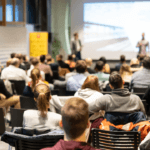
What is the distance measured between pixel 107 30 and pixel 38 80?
29.3 ft

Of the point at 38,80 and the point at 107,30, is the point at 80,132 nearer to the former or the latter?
the point at 38,80

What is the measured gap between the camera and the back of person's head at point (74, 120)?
4.48ft

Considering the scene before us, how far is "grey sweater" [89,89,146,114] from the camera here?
2.98 meters

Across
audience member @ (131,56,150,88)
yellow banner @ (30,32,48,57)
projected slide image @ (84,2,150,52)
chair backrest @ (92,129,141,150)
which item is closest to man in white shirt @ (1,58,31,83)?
audience member @ (131,56,150,88)

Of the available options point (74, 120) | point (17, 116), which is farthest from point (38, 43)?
point (74, 120)

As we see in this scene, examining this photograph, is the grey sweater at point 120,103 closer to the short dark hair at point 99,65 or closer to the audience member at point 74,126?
the audience member at point 74,126

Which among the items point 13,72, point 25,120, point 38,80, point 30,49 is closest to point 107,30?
point 30,49

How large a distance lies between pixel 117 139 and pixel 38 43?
9807 millimetres

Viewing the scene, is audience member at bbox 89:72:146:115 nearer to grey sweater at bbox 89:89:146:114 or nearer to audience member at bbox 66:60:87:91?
grey sweater at bbox 89:89:146:114

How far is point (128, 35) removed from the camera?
1255cm

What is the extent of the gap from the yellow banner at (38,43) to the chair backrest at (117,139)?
31.4 ft

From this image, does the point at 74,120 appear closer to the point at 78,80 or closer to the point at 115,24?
the point at 78,80

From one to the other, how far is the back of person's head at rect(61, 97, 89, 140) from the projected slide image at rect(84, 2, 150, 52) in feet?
37.8

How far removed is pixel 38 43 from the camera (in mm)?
11727
